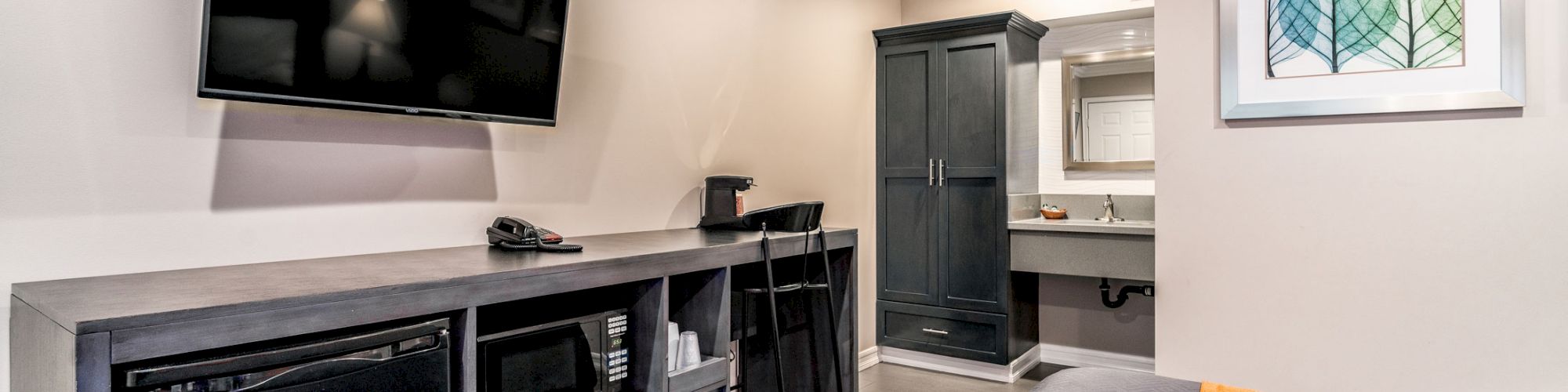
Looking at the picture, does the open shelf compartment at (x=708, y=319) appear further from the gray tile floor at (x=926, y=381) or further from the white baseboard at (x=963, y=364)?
the white baseboard at (x=963, y=364)

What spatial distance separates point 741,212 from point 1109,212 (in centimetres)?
206

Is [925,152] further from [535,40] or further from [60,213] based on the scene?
[60,213]

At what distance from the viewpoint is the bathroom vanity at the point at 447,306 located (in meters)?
1.28

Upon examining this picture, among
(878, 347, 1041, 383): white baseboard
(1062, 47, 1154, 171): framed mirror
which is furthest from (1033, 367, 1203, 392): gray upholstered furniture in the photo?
(1062, 47, 1154, 171): framed mirror

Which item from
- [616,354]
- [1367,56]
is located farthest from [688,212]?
[1367,56]

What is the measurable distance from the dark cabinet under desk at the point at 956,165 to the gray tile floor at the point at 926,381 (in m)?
0.13

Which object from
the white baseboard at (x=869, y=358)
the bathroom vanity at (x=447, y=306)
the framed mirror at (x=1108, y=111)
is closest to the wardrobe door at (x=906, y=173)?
the white baseboard at (x=869, y=358)

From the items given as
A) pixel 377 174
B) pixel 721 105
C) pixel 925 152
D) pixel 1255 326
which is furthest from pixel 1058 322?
pixel 377 174

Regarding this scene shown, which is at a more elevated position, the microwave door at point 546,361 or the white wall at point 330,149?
the white wall at point 330,149

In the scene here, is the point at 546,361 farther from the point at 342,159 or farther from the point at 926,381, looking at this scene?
the point at 926,381

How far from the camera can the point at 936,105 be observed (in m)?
4.18

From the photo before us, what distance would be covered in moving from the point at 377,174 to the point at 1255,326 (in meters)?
2.62

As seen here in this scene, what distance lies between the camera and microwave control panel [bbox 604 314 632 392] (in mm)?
2189

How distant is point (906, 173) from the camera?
14.2 ft
